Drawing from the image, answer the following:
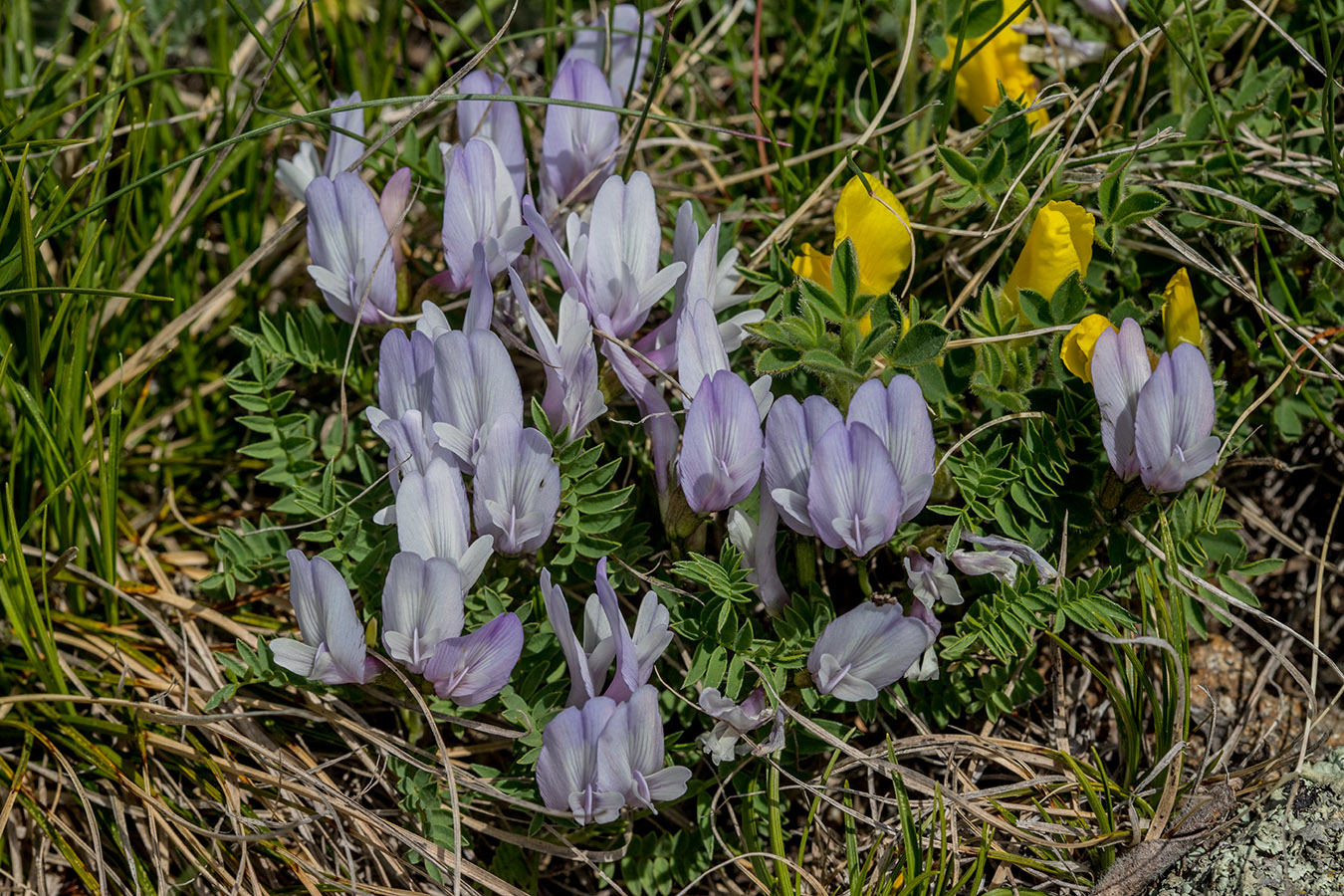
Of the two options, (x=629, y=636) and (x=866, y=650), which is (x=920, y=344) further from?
(x=629, y=636)

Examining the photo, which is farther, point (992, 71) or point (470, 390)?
point (992, 71)

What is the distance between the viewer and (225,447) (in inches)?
93.4

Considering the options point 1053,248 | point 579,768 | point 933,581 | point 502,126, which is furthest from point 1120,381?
point 502,126

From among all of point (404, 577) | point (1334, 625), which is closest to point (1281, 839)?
→ point (1334, 625)

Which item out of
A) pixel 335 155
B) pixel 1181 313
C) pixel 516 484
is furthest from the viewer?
pixel 335 155

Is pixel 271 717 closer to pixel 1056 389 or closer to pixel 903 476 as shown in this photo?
pixel 903 476

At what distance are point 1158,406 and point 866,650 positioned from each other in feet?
1.73

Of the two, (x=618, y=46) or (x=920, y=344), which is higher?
(x=618, y=46)

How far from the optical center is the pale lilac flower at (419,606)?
59.2 inches

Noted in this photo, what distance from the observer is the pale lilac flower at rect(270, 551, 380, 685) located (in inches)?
60.7

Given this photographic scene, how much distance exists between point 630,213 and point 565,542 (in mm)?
534

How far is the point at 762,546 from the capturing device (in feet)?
5.53

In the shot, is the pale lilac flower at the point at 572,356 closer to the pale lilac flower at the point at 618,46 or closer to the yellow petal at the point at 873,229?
the yellow petal at the point at 873,229

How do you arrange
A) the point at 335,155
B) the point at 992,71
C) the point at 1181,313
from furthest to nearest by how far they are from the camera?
the point at 992,71 < the point at 335,155 < the point at 1181,313
